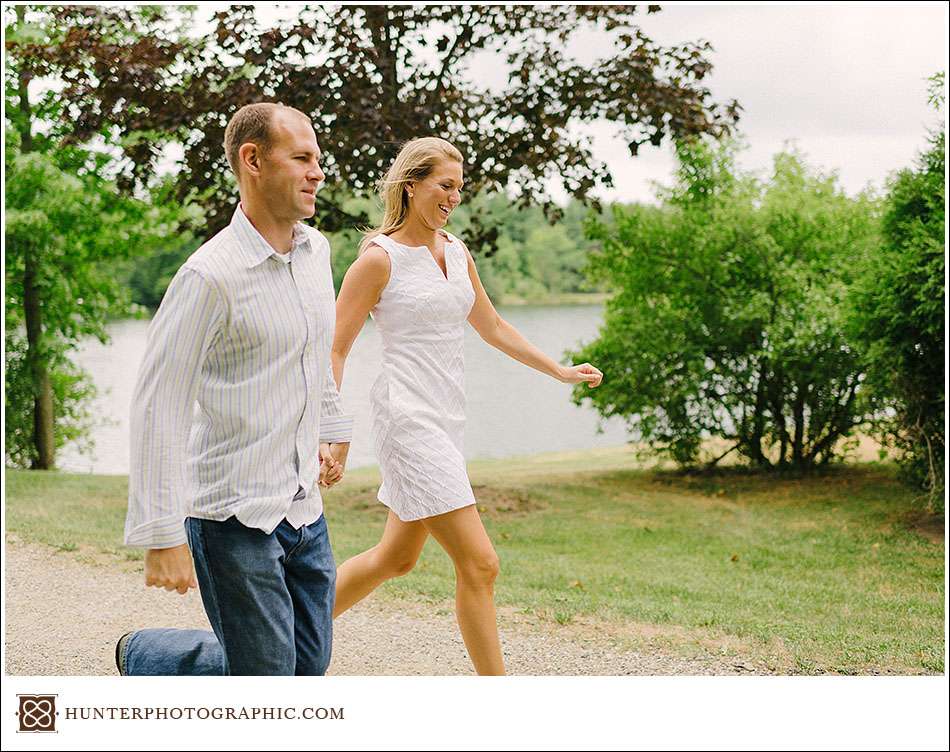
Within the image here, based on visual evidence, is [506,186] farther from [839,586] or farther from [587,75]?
[839,586]

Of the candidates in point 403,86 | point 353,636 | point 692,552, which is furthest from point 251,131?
point 403,86

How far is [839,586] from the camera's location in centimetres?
589

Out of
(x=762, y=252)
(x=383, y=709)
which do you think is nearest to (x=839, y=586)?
(x=383, y=709)

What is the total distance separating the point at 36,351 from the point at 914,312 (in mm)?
8895

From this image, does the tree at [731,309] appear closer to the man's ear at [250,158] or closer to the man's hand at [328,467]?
the man's hand at [328,467]

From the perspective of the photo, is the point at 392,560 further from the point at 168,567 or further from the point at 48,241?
the point at 48,241

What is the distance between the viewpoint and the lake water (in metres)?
14.6

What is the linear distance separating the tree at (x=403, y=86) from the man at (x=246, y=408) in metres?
4.99

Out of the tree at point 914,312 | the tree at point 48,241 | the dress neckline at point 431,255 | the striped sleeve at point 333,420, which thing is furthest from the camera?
the tree at point 48,241

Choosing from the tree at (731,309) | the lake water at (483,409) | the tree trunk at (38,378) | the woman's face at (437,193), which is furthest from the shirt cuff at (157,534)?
the lake water at (483,409)

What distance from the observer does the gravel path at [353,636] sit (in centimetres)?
435

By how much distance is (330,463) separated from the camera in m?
3.06

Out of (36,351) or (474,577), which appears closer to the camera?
(474,577)

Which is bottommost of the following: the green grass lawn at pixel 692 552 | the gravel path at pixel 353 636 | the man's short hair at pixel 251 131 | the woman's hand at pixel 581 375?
the green grass lawn at pixel 692 552
